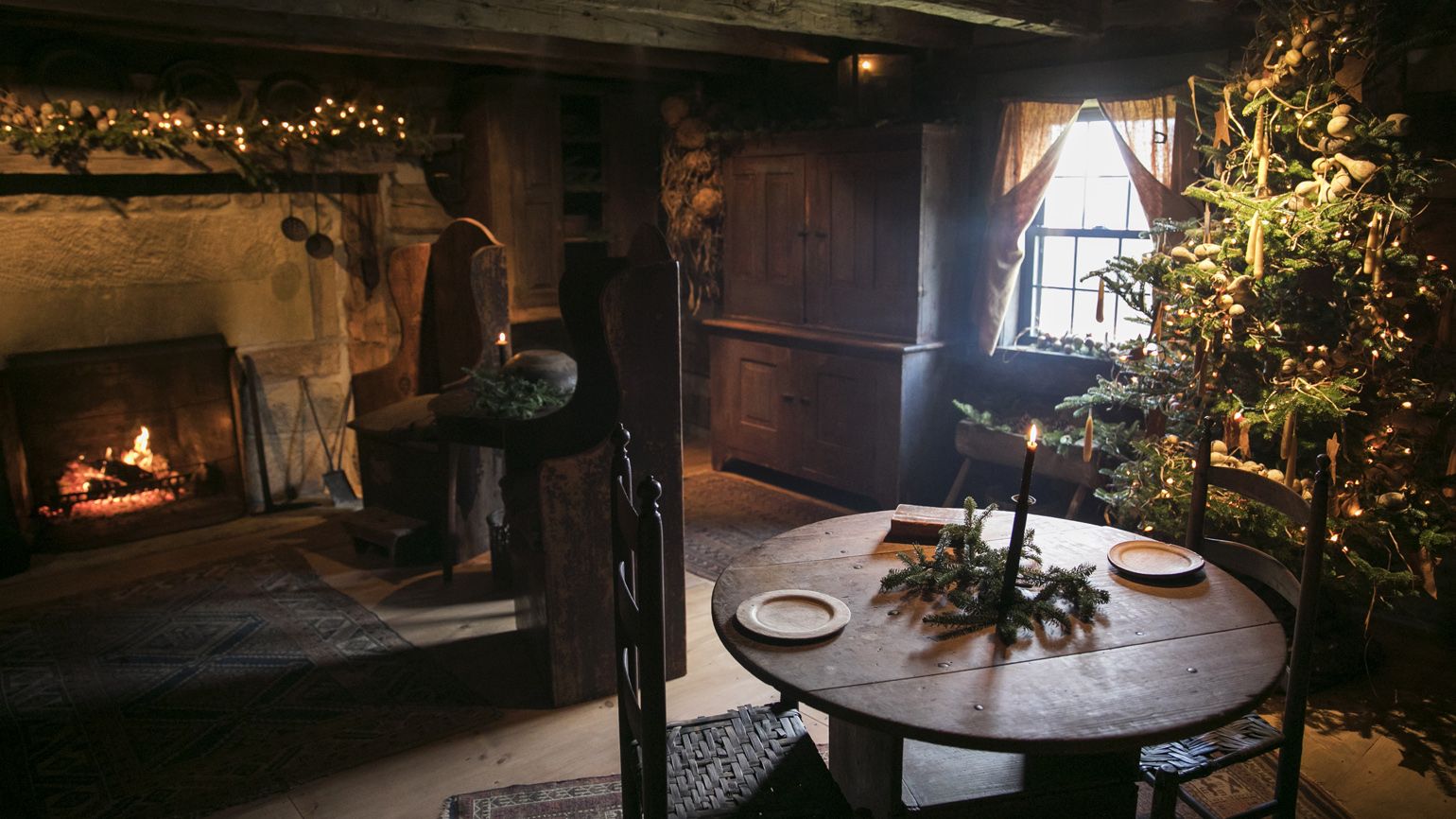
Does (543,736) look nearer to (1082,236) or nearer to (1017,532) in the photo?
(1017,532)

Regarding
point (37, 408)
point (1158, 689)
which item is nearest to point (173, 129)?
point (37, 408)

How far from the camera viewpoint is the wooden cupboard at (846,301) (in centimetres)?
491

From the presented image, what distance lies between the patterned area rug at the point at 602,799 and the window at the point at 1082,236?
222cm

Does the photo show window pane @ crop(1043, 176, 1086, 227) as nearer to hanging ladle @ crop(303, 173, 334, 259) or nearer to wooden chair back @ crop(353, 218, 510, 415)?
wooden chair back @ crop(353, 218, 510, 415)

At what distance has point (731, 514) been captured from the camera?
17.0 feet

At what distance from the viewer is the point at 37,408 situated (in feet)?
15.0

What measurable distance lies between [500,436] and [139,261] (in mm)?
2467

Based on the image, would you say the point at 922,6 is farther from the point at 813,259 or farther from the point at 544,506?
the point at 544,506

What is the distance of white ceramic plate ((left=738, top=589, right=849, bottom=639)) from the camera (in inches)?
76.7

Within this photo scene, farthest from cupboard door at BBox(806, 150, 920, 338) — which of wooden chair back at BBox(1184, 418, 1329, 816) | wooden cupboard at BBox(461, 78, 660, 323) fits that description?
wooden chair back at BBox(1184, 418, 1329, 816)

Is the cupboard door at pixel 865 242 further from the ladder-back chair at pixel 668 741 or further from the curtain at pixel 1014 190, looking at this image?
the ladder-back chair at pixel 668 741

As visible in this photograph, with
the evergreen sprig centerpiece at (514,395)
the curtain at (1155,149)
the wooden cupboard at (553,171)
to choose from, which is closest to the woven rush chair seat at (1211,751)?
the evergreen sprig centerpiece at (514,395)

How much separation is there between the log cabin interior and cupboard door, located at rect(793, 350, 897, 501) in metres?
0.04

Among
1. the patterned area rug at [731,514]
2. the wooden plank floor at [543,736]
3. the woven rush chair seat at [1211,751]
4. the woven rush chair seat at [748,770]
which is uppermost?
the woven rush chair seat at [1211,751]
